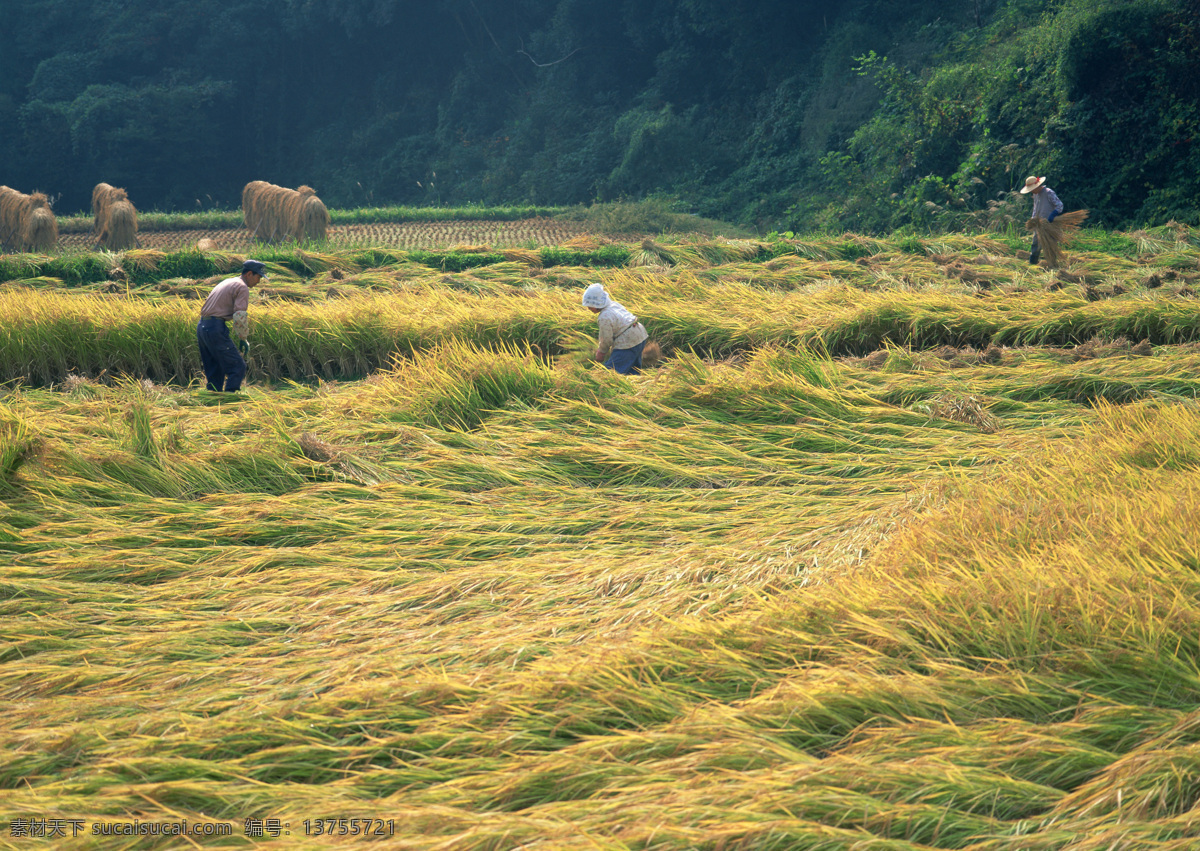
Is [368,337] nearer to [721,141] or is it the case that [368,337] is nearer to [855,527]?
[855,527]

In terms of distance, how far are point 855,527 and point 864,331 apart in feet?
10.3

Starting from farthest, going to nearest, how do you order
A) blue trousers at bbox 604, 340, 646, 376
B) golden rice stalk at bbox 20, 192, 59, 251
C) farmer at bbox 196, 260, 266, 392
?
golden rice stalk at bbox 20, 192, 59, 251 < farmer at bbox 196, 260, 266, 392 < blue trousers at bbox 604, 340, 646, 376

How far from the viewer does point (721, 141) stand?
23.4 meters

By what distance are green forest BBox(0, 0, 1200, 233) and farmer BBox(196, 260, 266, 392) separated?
10.9 meters

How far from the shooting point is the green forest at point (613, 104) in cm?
1260

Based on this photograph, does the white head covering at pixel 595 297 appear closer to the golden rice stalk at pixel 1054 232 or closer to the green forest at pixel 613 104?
the golden rice stalk at pixel 1054 232

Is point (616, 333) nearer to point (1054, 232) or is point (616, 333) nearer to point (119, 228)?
point (1054, 232)

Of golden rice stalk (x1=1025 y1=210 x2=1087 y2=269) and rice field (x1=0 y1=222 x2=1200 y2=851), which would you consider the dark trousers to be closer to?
rice field (x1=0 y1=222 x2=1200 y2=851)

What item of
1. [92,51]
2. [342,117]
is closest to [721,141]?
[342,117]

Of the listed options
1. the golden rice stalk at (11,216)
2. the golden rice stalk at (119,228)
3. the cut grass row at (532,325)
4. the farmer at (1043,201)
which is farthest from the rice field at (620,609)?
the golden rice stalk at (11,216)

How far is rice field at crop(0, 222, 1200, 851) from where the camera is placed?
1.70 metres

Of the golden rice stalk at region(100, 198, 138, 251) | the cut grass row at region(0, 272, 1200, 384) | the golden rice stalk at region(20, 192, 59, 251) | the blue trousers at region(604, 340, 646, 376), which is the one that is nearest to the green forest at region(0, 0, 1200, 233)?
the cut grass row at region(0, 272, 1200, 384)

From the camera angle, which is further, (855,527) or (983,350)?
(983,350)

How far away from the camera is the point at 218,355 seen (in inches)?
232
